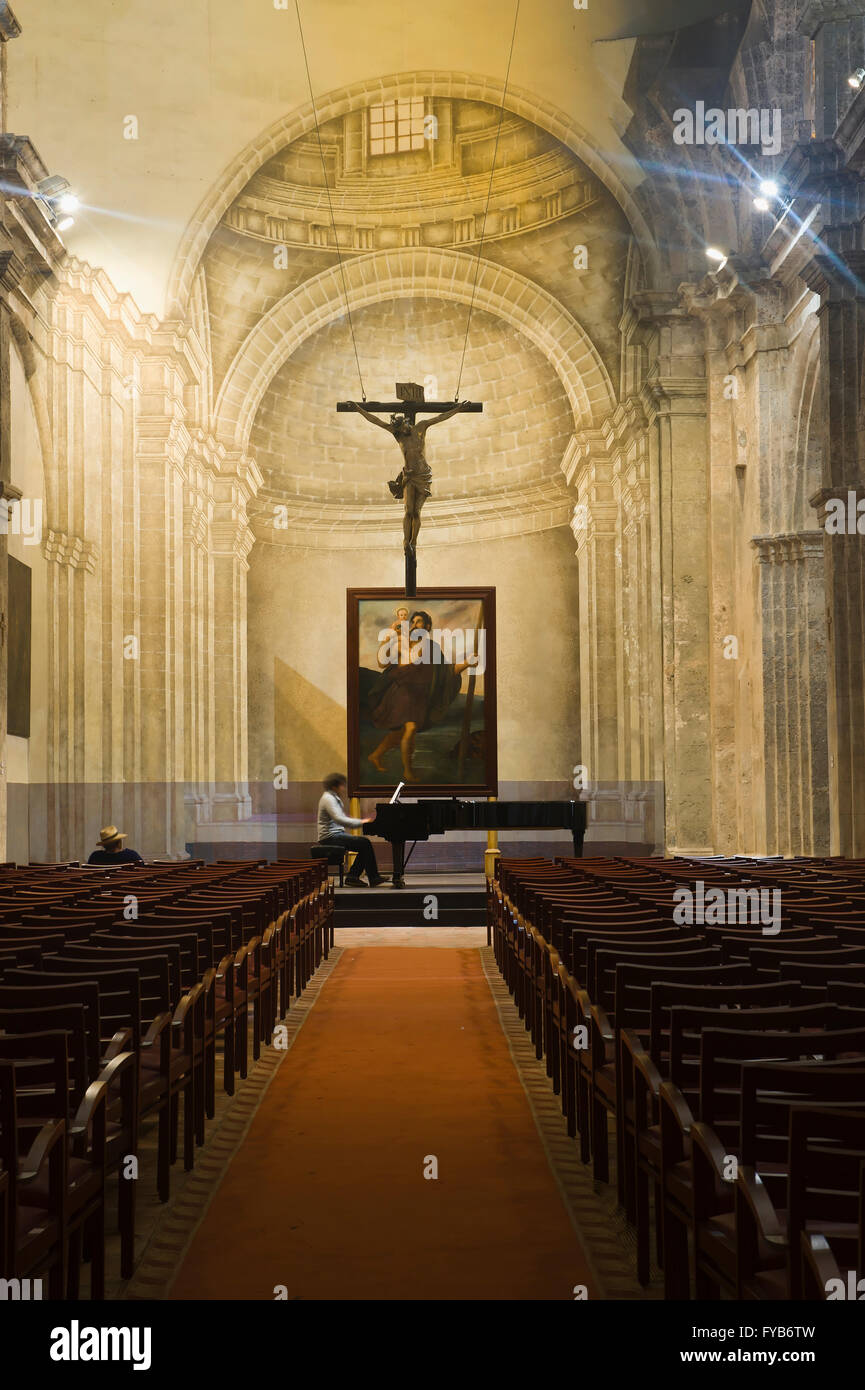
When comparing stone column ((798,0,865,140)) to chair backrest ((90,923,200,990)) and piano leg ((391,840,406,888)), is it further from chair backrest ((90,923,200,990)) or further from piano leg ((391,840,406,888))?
chair backrest ((90,923,200,990))

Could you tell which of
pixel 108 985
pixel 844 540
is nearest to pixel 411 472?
pixel 844 540

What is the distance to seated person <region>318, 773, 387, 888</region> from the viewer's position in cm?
1605

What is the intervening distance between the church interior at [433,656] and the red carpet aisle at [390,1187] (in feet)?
0.09

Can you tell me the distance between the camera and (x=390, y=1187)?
4805 millimetres

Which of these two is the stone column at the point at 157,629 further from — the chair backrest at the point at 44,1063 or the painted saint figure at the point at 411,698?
the chair backrest at the point at 44,1063

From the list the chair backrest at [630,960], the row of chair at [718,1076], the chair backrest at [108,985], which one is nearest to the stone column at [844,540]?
the row of chair at [718,1076]

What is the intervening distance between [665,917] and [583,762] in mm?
19669

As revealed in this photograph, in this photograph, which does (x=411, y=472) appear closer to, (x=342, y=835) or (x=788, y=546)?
(x=788, y=546)

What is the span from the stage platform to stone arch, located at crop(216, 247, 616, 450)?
12.0 m

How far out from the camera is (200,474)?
2430 centimetres

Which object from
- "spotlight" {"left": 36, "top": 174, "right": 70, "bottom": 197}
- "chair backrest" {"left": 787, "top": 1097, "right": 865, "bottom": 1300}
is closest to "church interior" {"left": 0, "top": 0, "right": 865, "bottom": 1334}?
"chair backrest" {"left": 787, "top": 1097, "right": 865, "bottom": 1300}

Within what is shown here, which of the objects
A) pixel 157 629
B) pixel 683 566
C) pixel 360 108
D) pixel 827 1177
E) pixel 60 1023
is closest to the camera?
pixel 827 1177

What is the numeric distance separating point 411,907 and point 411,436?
6.90 m

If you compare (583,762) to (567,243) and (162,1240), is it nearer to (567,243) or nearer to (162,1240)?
(567,243)
